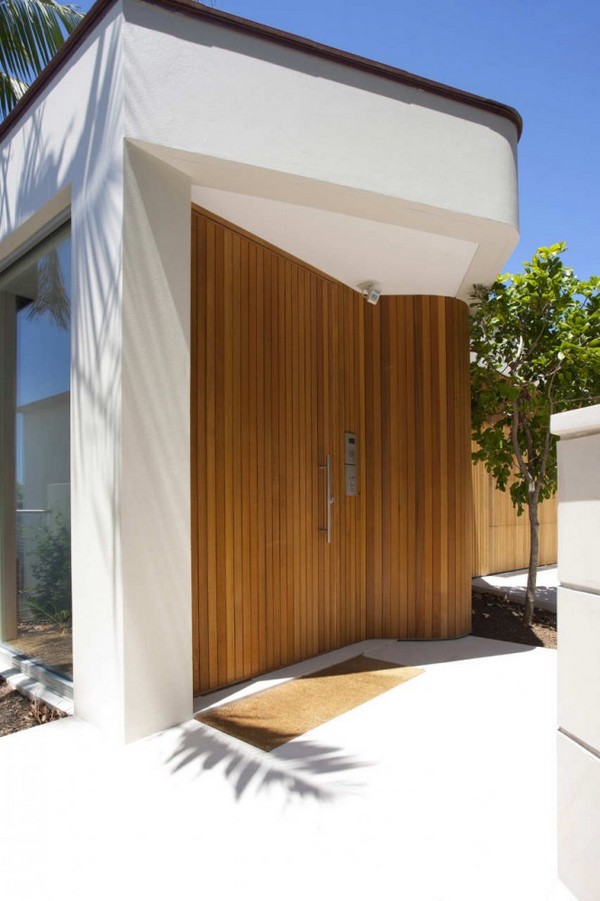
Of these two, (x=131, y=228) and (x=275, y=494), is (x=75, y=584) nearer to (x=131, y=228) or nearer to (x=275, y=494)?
(x=275, y=494)

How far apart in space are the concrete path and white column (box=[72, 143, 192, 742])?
4.27 m

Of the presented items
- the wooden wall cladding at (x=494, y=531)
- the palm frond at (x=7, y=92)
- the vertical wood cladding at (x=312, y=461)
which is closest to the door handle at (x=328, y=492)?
the vertical wood cladding at (x=312, y=461)

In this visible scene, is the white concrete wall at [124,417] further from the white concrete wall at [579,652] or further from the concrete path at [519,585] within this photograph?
the concrete path at [519,585]

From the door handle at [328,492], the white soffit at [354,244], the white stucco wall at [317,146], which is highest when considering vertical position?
the white stucco wall at [317,146]

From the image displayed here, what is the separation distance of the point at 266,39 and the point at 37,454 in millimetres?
2927

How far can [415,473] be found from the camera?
5.13 metres

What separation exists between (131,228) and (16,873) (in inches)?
109

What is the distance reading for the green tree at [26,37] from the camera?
530cm

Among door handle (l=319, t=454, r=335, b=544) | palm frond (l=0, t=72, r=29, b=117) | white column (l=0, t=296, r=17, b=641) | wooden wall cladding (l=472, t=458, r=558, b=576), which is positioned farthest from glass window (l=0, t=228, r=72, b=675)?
wooden wall cladding (l=472, t=458, r=558, b=576)

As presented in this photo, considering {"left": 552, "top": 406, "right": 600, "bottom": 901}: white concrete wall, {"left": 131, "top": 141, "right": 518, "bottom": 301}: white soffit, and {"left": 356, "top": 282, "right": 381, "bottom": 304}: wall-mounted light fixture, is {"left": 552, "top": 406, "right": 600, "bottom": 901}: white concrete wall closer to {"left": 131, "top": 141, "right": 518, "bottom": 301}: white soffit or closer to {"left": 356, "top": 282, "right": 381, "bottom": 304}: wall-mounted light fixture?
{"left": 131, "top": 141, "right": 518, "bottom": 301}: white soffit

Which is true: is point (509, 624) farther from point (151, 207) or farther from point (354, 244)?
point (151, 207)

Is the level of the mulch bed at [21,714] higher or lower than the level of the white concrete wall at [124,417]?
lower

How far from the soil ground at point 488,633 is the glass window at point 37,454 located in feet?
0.94

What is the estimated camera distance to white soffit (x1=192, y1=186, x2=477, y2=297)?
3.69 meters
